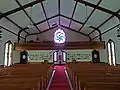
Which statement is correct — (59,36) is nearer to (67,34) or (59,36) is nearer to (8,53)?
(67,34)

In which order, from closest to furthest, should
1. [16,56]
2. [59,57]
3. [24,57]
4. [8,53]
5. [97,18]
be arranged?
1. [97,18]
2. [8,53]
3. [16,56]
4. [24,57]
5. [59,57]

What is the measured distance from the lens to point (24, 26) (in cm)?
1310

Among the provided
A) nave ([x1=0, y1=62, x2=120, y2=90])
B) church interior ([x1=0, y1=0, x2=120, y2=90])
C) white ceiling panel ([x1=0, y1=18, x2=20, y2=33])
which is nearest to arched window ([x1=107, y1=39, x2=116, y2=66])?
church interior ([x1=0, y1=0, x2=120, y2=90])

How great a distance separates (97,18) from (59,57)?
6560 mm

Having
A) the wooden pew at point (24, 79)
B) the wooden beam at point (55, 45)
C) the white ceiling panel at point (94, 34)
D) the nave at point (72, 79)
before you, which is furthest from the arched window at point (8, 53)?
the wooden pew at point (24, 79)

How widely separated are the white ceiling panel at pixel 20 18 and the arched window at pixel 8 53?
1.82 metres

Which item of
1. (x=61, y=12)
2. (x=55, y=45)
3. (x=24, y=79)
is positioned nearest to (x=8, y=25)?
(x=61, y=12)

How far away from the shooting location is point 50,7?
10.7m

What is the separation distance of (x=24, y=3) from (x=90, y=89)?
791 cm

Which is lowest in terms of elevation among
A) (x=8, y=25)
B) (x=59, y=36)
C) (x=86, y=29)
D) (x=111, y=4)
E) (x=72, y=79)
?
(x=72, y=79)

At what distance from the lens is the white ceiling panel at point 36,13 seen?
33.0 ft

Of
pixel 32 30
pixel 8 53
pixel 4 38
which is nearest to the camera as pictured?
pixel 4 38

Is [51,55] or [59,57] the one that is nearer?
[51,55]

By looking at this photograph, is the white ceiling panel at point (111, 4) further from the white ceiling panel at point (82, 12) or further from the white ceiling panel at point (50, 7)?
the white ceiling panel at point (50, 7)
